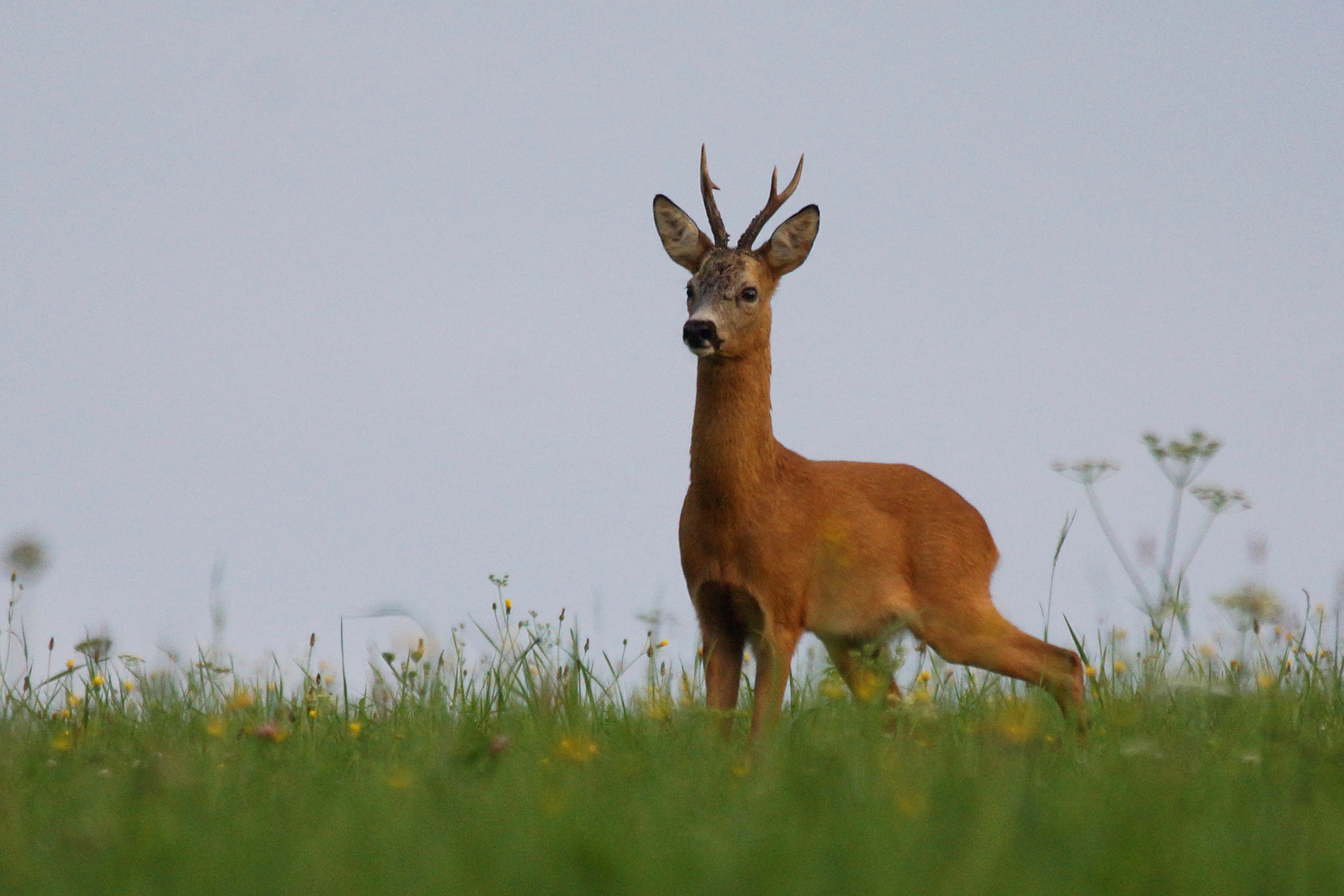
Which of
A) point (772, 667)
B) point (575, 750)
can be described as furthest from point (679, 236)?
point (575, 750)

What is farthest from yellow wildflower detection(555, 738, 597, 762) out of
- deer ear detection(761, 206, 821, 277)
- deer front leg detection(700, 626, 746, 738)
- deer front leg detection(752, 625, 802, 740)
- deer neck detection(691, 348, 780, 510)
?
deer ear detection(761, 206, 821, 277)

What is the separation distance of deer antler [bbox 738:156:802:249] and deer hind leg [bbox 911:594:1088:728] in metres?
1.89

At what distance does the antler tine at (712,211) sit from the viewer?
6.69 meters

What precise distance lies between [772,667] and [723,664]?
0.37 m

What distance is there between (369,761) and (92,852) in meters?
1.50

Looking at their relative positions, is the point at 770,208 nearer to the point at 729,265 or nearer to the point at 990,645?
the point at 729,265

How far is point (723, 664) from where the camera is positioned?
6.12m

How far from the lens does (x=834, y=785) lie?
339 centimetres

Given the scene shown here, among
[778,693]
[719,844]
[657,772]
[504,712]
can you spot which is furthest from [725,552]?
[719,844]

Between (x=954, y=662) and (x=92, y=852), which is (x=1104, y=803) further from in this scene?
(x=954, y=662)

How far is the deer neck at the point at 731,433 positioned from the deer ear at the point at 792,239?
1.73ft

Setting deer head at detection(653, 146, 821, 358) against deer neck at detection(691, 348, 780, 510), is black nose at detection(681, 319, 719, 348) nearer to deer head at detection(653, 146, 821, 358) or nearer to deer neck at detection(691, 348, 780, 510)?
deer head at detection(653, 146, 821, 358)

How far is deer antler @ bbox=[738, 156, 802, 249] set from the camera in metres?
6.66

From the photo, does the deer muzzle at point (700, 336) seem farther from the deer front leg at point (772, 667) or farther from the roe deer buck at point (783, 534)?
the deer front leg at point (772, 667)
